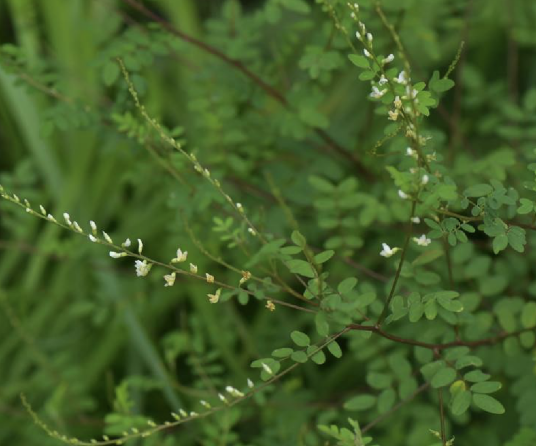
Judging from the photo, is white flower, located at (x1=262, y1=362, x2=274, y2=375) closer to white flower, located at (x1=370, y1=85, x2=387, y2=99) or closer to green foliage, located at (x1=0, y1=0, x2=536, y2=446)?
green foliage, located at (x1=0, y1=0, x2=536, y2=446)

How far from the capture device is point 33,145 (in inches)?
135

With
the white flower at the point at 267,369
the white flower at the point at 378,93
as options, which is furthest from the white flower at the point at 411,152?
the white flower at the point at 267,369

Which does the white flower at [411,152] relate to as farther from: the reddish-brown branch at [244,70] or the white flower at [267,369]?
the reddish-brown branch at [244,70]

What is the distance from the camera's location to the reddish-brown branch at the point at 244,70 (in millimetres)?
2100

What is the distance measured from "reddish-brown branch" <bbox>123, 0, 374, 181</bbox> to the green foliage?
0.01 m

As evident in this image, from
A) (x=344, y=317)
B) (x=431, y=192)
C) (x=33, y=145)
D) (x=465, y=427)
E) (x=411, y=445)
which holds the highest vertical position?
(x=431, y=192)

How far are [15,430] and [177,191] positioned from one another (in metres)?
1.32

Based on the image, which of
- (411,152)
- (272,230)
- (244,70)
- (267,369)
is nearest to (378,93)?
(411,152)

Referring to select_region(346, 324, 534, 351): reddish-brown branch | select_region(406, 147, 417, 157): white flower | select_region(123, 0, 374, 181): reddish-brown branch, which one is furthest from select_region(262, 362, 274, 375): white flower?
select_region(123, 0, 374, 181): reddish-brown branch

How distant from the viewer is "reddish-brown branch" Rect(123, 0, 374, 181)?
2.10 meters

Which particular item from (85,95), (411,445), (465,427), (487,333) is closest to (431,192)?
(487,333)

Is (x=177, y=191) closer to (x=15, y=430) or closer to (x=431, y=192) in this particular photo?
(x=431, y=192)

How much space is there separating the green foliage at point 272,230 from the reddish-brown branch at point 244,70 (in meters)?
0.01

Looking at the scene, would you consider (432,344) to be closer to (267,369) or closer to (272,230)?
(267,369)
